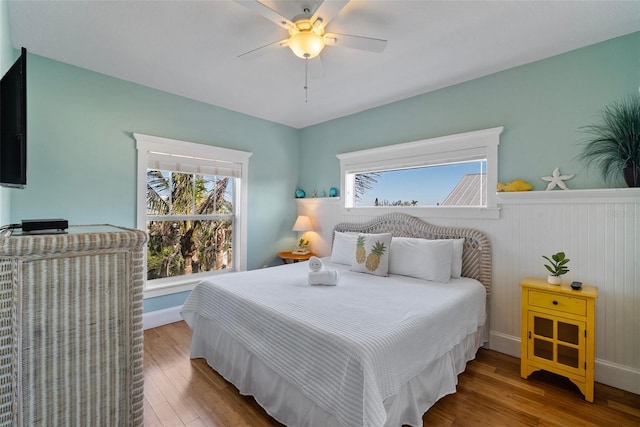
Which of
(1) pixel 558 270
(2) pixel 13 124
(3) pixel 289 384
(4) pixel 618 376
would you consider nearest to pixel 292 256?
(3) pixel 289 384

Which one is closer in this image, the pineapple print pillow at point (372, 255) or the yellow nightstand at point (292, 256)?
the pineapple print pillow at point (372, 255)

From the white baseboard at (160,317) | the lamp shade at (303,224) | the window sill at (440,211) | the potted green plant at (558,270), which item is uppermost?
the window sill at (440,211)

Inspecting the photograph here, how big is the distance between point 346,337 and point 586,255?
217 cm

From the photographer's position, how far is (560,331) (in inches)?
83.1

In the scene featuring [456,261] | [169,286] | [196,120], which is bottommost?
[169,286]

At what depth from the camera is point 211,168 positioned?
366cm

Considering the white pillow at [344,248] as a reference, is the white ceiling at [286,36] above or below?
above

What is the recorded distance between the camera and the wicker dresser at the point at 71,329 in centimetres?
82

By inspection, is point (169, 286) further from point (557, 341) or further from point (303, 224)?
point (557, 341)

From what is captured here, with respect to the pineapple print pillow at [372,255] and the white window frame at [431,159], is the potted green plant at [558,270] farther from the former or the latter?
the pineapple print pillow at [372,255]

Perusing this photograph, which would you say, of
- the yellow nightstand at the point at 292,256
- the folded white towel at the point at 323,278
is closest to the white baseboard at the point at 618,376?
the folded white towel at the point at 323,278

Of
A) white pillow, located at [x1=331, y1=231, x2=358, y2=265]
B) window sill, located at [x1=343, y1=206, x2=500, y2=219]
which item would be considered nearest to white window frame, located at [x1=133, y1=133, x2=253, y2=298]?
white pillow, located at [x1=331, y1=231, x2=358, y2=265]

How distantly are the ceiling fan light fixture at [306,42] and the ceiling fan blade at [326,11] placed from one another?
7 cm

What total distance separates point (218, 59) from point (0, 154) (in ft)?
6.03
